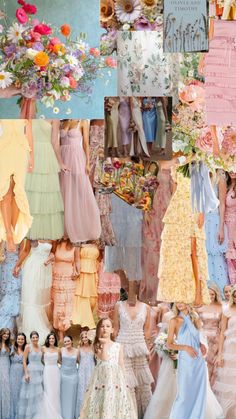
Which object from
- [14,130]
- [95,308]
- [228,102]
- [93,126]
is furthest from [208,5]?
[95,308]

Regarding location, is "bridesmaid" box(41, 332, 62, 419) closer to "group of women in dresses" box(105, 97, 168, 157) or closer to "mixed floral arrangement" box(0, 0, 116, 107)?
"group of women in dresses" box(105, 97, 168, 157)

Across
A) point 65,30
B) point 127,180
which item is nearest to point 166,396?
point 127,180

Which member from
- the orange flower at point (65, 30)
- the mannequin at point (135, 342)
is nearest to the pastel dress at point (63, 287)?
the mannequin at point (135, 342)

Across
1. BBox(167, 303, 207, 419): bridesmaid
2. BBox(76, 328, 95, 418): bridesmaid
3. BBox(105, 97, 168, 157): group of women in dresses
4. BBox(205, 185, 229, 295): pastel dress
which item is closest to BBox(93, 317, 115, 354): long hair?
BBox(76, 328, 95, 418): bridesmaid

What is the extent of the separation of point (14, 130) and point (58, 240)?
64 cm

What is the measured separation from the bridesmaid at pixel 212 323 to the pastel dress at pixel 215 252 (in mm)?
51

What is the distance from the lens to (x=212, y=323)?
17.3 ft

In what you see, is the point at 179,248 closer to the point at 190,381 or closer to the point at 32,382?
the point at 190,381

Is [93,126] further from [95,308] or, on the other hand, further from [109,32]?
[95,308]

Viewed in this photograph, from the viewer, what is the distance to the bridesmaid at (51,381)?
521cm

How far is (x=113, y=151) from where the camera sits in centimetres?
516

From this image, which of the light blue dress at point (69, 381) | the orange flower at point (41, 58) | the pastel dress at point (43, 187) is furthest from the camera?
the light blue dress at point (69, 381)

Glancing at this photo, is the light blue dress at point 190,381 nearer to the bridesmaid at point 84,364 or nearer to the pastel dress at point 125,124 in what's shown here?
the bridesmaid at point 84,364

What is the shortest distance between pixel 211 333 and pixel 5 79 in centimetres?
178
